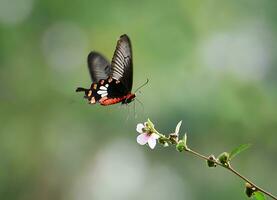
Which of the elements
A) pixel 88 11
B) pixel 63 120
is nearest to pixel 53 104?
pixel 63 120

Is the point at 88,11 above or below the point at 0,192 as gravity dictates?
above

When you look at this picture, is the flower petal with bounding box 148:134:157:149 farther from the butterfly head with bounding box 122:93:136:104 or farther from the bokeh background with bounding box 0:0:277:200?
the bokeh background with bounding box 0:0:277:200

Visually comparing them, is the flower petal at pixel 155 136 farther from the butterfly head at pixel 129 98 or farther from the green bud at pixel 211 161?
the butterfly head at pixel 129 98

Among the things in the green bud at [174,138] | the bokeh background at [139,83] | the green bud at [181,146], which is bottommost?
the green bud at [181,146]

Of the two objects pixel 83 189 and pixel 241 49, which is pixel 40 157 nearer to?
pixel 83 189

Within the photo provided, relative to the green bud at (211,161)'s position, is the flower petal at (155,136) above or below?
above

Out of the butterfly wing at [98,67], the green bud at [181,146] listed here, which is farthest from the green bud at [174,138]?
the butterfly wing at [98,67]
